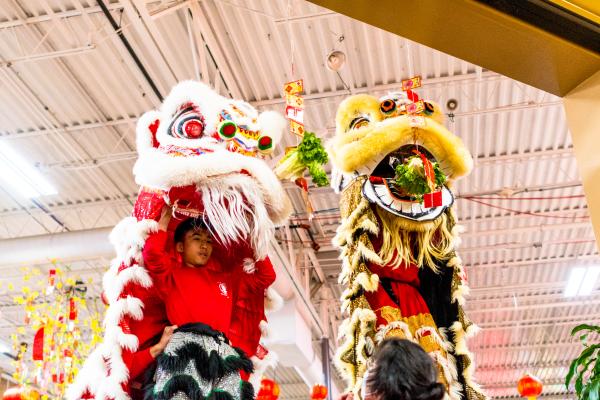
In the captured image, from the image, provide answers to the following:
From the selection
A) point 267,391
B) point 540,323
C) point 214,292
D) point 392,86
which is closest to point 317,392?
point 267,391

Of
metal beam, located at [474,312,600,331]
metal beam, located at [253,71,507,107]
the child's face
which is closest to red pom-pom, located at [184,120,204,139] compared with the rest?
the child's face

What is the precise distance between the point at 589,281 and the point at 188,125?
961cm

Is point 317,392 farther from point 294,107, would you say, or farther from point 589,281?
point 589,281

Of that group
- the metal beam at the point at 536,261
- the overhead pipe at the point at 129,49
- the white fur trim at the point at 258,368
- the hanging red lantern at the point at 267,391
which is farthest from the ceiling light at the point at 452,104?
the white fur trim at the point at 258,368

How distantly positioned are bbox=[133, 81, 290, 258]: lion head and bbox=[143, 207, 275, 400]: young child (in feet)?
0.38

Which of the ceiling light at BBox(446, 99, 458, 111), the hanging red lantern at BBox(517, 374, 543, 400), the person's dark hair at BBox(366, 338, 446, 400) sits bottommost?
the person's dark hair at BBox(366, 338, 446, 400)

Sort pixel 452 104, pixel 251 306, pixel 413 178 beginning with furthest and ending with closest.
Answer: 1. pixel 452 104
2. pixel 413 178
3. pixel 251 306

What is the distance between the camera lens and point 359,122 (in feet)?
9.91

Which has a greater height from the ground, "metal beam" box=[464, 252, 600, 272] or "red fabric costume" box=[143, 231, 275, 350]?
"metal beam" box=[464, 252, 600, 272]

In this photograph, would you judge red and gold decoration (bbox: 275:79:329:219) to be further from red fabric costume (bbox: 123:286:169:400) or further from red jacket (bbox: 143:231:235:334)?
red fabric costume (bbox: 123:286:169:400)

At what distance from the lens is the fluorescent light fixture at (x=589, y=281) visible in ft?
33.1

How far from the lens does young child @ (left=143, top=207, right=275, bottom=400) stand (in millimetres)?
2117

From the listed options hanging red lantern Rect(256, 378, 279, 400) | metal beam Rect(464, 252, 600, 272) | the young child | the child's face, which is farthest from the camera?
metal beam Rect(464, 252, 600, 272)

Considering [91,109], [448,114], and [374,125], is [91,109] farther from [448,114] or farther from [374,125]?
[374,125]
